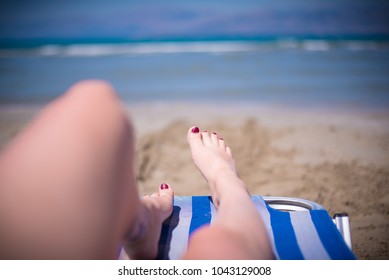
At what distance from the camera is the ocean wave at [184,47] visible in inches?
185

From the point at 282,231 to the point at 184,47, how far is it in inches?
174

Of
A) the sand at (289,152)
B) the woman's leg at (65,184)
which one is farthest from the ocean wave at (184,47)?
the woman's leg at (65,184)

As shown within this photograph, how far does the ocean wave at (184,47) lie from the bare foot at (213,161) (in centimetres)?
339

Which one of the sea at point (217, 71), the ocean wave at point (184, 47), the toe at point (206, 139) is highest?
the ocean wave at point (184, 47)

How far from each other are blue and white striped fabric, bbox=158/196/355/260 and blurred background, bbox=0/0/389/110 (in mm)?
1719

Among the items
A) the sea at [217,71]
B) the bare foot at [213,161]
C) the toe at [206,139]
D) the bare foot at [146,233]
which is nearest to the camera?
the bare foot at [146,233]

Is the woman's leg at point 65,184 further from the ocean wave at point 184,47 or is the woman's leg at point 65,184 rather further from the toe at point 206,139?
A: the ocean wave at point 184,47

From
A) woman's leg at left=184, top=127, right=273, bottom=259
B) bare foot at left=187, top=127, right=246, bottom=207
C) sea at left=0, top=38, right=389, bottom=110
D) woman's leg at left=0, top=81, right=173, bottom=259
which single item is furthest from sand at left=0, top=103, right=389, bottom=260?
woman's leg at left=0, top=81, right=173, bottom=259

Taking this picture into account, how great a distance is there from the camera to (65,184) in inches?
24.5

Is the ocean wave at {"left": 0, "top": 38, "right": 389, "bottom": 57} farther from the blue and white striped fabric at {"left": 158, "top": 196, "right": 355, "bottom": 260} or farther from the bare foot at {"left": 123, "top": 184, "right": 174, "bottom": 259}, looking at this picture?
the bare foot at {"left": 123, "top": 184, "right": 174, "bottom": 259}

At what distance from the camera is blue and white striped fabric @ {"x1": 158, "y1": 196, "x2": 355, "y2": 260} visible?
3.37ft

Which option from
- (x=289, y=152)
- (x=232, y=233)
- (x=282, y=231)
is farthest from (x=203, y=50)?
(x=232, y=233)
